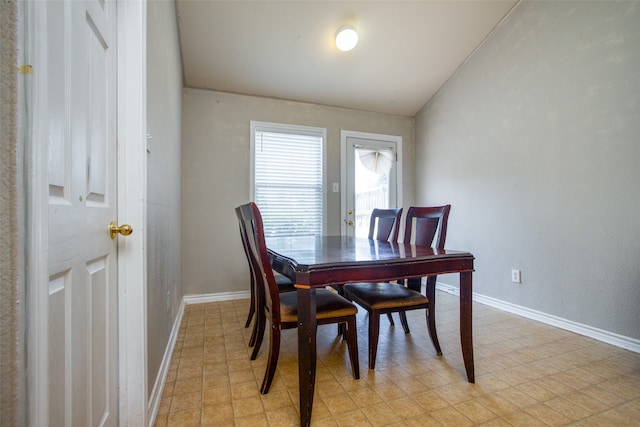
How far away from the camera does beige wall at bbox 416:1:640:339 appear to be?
2.04 metres

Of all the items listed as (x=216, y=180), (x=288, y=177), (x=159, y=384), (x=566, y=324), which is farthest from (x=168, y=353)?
(x=566, y=324)

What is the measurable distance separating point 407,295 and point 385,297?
0.16m

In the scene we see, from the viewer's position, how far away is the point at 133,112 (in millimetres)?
1143

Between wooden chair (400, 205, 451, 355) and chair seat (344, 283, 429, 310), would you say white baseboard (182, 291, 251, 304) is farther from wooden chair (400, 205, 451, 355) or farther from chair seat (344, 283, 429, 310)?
wooden chair (400, 205, 451, 355)

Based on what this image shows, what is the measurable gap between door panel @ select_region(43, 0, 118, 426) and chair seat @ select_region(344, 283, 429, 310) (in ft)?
4.29

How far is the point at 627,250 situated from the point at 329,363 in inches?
87.9

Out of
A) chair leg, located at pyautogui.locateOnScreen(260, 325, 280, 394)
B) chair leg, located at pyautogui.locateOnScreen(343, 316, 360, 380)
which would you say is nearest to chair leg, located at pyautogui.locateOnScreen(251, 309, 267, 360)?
chair leg, located at pyautogui.locateOnScreen(260, 325, 280, 394)

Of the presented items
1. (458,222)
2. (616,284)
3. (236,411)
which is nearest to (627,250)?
(616,284)

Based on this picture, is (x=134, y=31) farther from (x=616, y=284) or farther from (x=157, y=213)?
(x=616, y=284)

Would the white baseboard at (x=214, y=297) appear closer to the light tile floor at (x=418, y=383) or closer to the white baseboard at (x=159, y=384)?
the light tile floor at (x=418, y=383)

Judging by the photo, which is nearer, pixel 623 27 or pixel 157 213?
pixel 157 213

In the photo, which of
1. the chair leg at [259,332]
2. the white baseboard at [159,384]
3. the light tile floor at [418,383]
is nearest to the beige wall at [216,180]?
the light tile floor at [418,383]

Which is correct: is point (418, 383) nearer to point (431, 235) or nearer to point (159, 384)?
point (431, 235)

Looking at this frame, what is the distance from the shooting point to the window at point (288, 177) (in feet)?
11.3
